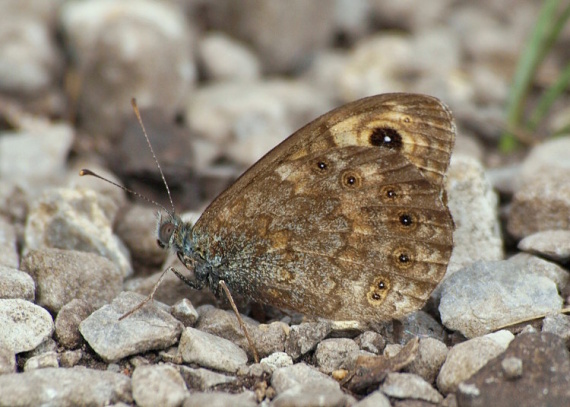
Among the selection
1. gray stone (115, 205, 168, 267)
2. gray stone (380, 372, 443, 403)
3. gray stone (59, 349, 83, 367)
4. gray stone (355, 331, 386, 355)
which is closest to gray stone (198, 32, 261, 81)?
gray stone (115, 205, 168, 267)

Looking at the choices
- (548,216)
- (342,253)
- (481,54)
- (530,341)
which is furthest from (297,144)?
(481,54)

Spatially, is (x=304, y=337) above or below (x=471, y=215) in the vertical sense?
below

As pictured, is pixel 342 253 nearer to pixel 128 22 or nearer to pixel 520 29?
pixel 128 22

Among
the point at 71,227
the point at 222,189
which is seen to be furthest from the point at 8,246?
the point at 222,189

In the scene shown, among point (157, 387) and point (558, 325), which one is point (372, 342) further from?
point (157, 387)

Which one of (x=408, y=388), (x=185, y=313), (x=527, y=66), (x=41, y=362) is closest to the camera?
(x=408, y=388)

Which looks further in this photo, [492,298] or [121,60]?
[121,60]
